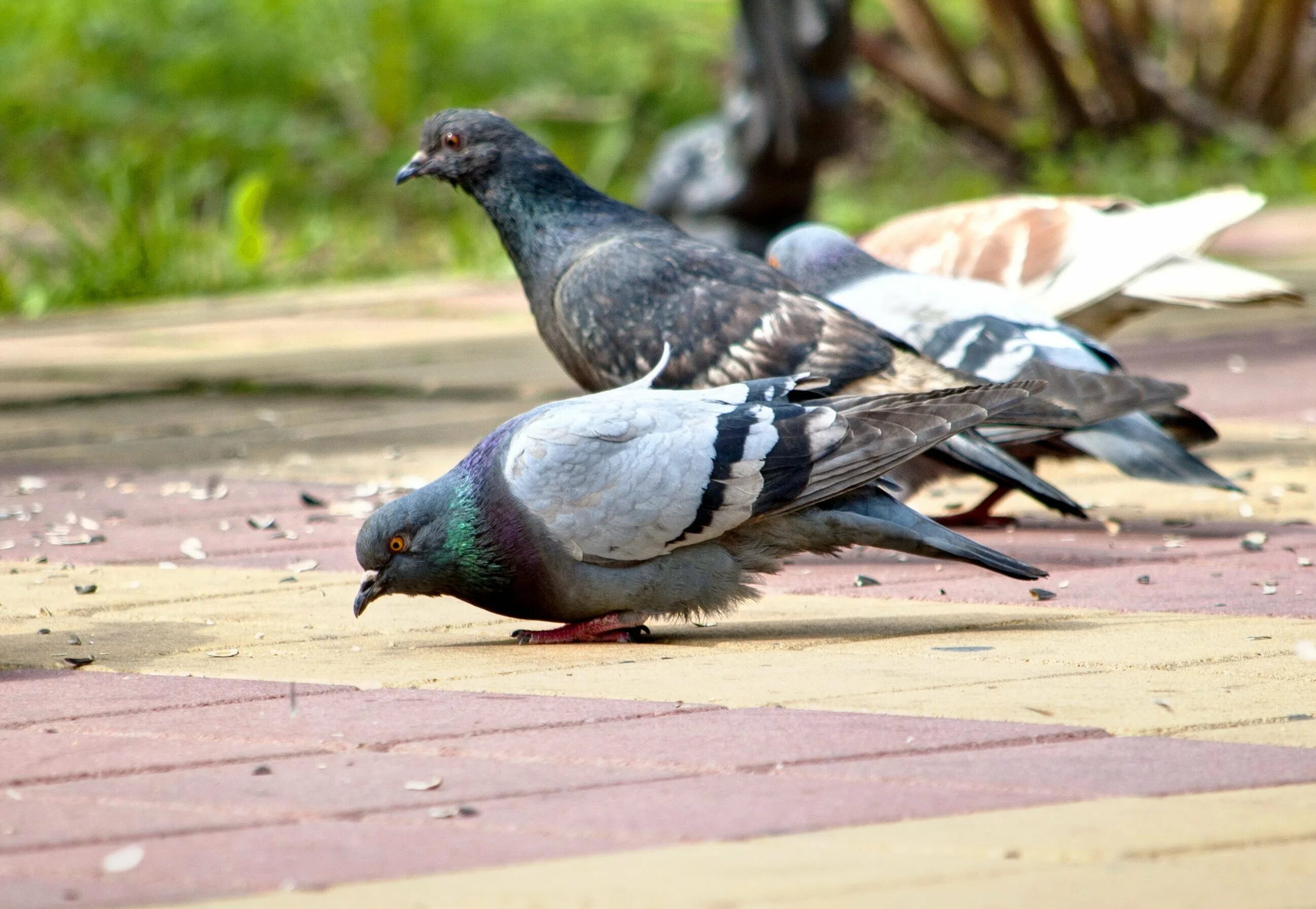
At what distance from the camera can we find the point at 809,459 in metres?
4.02

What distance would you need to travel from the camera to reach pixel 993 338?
5406mm

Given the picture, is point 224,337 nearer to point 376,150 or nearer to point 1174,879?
point 376,150

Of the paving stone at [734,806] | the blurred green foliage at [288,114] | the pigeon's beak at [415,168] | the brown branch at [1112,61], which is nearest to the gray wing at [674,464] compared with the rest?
the paving stone at [734,806]

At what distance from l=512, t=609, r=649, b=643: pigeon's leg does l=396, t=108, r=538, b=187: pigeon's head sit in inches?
64.7

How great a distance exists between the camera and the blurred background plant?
50.1ft

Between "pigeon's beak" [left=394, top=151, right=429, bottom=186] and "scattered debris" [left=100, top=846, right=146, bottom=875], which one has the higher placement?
"pigeon's beak" [left=394, top=151, right=429, bottom=186]

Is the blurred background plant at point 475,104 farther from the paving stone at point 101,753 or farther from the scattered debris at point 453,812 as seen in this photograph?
the scattered debris at point 453,812

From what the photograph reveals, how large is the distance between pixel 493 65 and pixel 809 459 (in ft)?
46.7

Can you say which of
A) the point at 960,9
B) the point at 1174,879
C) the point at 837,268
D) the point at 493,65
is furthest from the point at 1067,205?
the point at 960,9

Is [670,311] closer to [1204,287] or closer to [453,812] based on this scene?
[1204,287]

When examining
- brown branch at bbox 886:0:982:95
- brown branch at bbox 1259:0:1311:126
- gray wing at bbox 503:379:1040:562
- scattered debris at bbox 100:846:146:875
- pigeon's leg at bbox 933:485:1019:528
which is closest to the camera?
scattered debris at bbox 100:846:146:875

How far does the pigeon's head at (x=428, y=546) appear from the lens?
3.98 metres

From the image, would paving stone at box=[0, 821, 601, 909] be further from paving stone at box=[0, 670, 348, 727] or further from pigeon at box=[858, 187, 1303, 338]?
pigeon at box=[858, 187, 1303, 338]

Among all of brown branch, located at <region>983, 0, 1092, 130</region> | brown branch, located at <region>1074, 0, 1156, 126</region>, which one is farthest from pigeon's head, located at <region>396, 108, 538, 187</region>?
brown branch, located at <region>1074, 0, 1156, 126</region>
